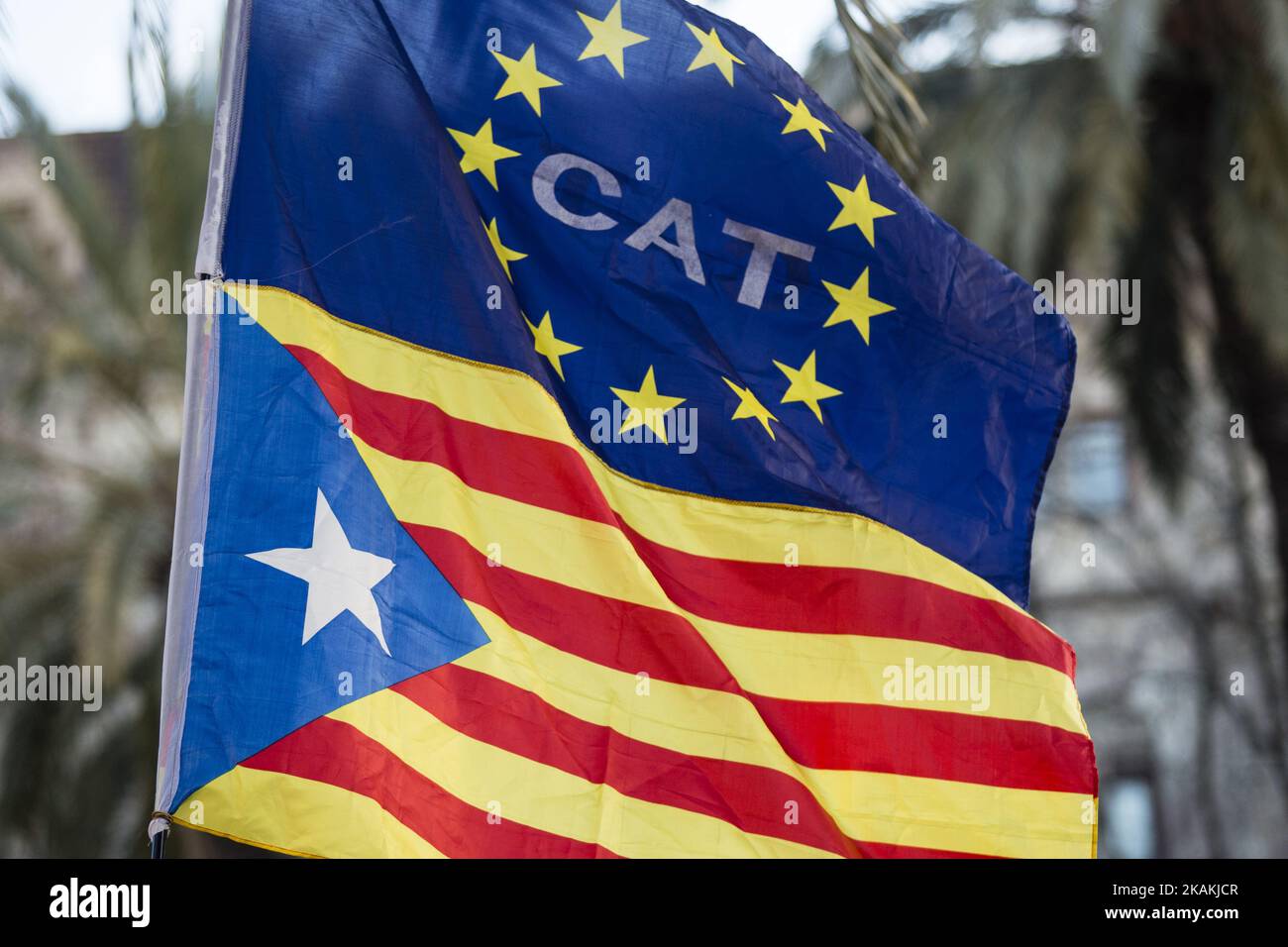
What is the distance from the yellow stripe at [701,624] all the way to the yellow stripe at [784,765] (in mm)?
198

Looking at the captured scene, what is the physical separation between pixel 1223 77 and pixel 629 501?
967 centimetres

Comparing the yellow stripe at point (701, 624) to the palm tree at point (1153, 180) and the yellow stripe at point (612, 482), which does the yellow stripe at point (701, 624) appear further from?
the palm tree at point (1153, 180)

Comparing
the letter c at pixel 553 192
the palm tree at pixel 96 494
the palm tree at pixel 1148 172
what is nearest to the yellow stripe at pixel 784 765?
the letter c at pixel 553 192

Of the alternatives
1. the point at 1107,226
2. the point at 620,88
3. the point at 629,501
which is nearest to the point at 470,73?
the point at 620,88

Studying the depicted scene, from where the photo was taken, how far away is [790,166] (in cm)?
545

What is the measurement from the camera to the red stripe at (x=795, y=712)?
4.88 metres

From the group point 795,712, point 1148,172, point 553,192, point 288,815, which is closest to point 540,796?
point 288,815

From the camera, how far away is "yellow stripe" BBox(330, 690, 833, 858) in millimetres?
4551

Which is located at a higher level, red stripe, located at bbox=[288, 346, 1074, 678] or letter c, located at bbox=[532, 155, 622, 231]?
letter c, located at bbox=[532, 155, 622, 231]

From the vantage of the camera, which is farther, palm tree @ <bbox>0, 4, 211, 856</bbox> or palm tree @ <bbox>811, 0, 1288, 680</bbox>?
palm tree @ <bbox>0, 4, 211, 856</bbox>

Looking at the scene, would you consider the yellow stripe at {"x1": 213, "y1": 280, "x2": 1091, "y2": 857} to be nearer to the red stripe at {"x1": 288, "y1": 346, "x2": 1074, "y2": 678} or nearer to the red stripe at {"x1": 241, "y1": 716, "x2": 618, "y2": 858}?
the red stripe at {"x1": 288, "y1": 346, "x2": 1074, "y2": 678}

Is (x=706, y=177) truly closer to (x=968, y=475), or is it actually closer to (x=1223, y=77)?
(x=968, y=475)

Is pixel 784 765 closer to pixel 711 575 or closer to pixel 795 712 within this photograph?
pixel 795 712

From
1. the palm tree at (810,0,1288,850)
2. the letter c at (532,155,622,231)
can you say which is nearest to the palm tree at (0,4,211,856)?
the palm tree at (810,0,1288,850)
